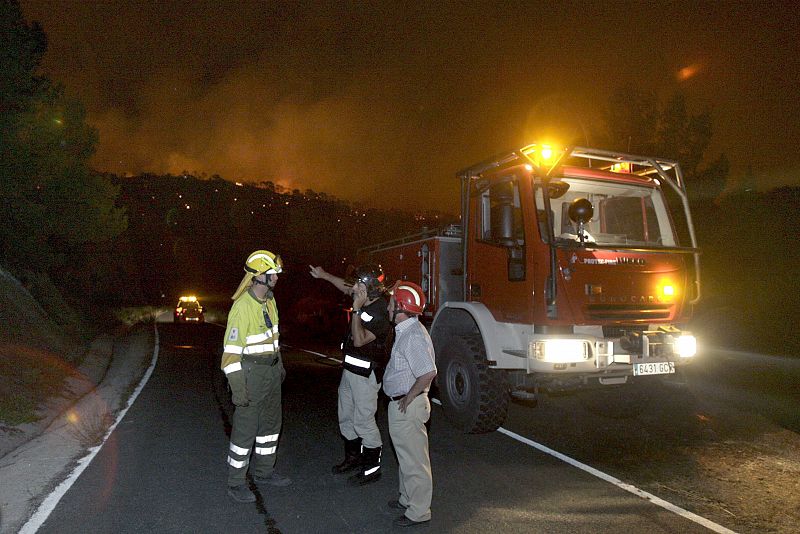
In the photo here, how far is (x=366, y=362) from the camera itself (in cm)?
532

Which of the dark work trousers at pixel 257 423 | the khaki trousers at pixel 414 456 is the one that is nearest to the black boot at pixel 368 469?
the dark work trousers at pixel 257 423

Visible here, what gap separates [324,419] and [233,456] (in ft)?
10.4

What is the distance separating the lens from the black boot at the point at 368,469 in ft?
17.2

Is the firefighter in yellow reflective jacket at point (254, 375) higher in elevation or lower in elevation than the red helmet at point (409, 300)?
lower

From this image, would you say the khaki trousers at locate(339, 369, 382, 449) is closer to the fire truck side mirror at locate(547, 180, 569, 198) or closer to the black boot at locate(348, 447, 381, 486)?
the black boot at locate(348, 447, 381, 486)

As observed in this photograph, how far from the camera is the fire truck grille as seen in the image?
21.2 ft

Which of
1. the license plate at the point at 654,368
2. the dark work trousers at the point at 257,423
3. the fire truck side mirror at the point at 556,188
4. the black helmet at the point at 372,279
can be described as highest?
the fire truck side mirror at the point at 556,188

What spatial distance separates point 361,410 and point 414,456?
1.13 m

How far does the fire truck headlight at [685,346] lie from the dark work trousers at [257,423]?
14.5 feet

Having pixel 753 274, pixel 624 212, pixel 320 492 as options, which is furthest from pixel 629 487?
pixel 753 274

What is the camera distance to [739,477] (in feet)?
17.9

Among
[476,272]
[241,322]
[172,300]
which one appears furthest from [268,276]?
[172,300]

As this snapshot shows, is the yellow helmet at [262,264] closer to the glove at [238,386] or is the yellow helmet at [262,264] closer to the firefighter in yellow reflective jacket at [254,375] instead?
the firefighter in yellow reflective jacket at [254,375]

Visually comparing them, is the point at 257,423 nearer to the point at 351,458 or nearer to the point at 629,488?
the point at 351,458
